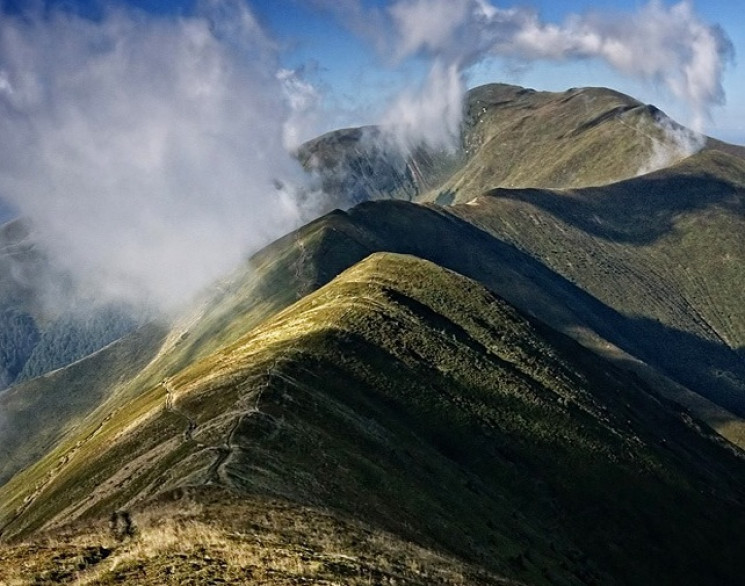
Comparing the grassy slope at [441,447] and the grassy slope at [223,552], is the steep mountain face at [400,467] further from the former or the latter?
the grassy slope at [441,447]

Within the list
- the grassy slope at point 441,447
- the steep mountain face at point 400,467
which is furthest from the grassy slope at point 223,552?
the grassy slope at point 441,447

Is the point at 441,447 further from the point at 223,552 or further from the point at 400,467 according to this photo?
the point at 223,552

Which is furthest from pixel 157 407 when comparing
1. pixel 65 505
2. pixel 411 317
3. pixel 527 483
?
pixel 527 483

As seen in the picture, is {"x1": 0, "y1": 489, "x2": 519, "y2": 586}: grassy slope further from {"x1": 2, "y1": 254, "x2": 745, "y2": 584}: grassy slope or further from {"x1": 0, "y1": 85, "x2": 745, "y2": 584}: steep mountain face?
{"x1": 2, "y1": 254, "x2": 745, "y2": 584}: grassy slope

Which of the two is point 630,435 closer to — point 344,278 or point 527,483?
point 527,483

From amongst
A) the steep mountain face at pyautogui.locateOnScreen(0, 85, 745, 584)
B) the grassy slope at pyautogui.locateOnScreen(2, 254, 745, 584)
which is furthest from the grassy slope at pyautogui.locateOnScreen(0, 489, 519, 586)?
the grassy slope at pyautogui.locateOnScreen(2, 254, 745, 584)

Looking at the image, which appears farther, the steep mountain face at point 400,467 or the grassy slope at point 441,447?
the grassy slope at point 441,447

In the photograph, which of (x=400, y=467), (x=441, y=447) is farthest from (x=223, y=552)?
(x=441, y=447)

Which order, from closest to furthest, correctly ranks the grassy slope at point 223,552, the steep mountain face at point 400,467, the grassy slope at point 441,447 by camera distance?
the grassy slope at point 223,552 < the steep mountain face at point 400,467 < the grassy slope at point 441,447

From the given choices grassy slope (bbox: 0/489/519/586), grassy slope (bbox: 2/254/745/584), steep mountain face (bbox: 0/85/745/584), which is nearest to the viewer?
grassy slope (bbox: 0/489/519/586)
